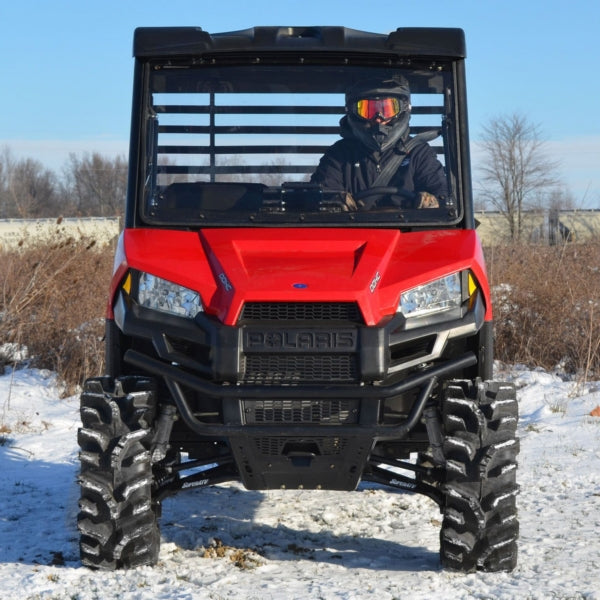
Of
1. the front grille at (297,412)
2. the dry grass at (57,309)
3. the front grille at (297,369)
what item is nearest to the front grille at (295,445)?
the front grille at (297,412)

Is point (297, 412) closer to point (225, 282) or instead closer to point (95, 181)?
point (225, 282)

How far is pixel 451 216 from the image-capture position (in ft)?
17.0

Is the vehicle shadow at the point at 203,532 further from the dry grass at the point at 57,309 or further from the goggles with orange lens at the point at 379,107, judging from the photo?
the dry grass at the point at 57,309

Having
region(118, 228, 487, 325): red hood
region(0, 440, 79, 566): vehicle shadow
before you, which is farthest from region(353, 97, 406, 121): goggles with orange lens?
region(0, 440, 79, 566): vehicle shadow

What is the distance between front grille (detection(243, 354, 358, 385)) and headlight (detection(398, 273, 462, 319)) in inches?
13.8

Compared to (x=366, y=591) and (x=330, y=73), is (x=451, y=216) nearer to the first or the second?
(x=330, y=73)

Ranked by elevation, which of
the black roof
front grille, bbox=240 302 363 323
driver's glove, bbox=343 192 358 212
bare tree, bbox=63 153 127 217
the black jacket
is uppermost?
bare tree, bbox=63 153 127 217

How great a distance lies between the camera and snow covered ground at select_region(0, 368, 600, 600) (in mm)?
4598

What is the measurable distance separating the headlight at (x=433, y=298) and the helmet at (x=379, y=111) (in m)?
1.02

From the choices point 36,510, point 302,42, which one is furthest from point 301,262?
point 36,510

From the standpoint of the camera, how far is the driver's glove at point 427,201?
5207mm

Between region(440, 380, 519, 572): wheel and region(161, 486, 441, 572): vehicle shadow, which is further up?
region(440, 380, 519, 572): wheel

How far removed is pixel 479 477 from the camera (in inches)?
183

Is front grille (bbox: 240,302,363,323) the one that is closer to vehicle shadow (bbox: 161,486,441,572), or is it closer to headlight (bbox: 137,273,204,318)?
headlight (bbox: 137,273,204,318)
